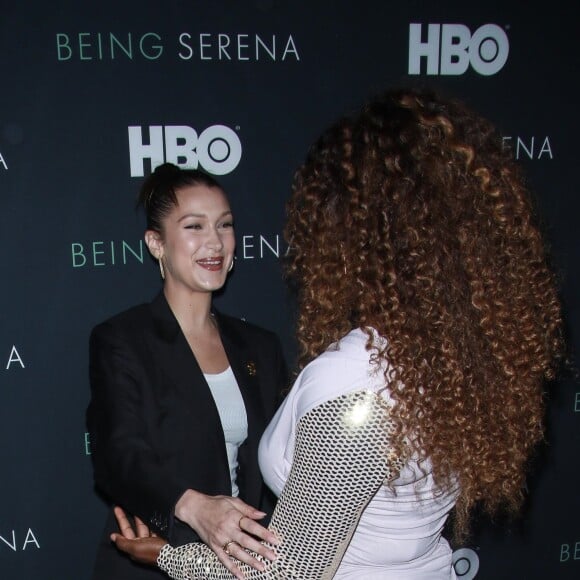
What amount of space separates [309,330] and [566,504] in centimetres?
217

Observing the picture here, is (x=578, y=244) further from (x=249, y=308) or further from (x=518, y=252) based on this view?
(x=518, y=252)

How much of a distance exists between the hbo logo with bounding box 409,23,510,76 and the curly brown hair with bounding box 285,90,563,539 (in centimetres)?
124

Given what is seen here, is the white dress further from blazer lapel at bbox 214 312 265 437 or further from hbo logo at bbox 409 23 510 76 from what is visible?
hbo logo at bbox 409 23 510 76

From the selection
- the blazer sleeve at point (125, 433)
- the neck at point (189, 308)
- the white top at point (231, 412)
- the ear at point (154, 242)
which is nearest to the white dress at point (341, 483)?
the blazer sleeve at point (125, 433)

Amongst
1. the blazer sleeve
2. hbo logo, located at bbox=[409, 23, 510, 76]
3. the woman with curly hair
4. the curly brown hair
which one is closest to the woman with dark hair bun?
the blazer sleeve

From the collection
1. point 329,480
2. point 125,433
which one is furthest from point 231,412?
point 329,480

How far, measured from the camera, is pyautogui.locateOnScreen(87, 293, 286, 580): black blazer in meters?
1.79

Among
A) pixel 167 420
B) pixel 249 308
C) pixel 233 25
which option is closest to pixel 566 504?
pixel 249 308

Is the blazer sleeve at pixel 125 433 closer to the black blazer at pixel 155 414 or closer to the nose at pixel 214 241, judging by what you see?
the black blazer at pixel 155 414

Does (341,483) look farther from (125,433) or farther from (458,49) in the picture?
(458,49)

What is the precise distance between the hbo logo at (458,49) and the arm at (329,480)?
5.48 ft

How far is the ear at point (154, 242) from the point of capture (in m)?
2.06

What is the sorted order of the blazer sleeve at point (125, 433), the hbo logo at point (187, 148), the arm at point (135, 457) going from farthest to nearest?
the hbo logo at point (187, 148), the blazer sleeve at point (125, 433), the arm at point (135, 457)

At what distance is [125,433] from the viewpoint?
1.79 m
